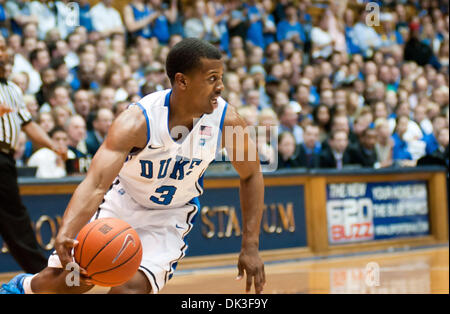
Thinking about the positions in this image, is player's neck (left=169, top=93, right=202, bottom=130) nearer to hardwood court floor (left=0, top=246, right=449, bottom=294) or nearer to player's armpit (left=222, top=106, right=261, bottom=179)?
player's armpit (left=222, top=106, right=261, bottom=179)

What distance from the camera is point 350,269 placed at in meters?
7.15

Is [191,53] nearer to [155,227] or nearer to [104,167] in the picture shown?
[104,167]

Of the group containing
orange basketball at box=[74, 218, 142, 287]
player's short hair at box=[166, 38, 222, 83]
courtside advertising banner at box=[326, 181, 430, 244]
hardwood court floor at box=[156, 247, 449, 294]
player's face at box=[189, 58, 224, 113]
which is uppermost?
player's short hair at box=[166, 38, 222, 83]

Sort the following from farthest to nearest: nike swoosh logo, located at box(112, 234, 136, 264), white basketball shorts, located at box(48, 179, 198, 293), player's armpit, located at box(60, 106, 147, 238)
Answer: white basketball shorts, located at box(48, 179, 198, 293)
nike swoosh logo, located at box(112, 234, 136, 264)
player's armpit, located at box(60, 106, 147, 238)

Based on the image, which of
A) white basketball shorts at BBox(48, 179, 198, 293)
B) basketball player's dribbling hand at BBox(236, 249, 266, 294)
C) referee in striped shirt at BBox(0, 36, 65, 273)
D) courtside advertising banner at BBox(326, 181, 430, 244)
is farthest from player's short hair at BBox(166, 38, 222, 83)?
courtside advertising banner at BBox(326, 181, 430, 244)

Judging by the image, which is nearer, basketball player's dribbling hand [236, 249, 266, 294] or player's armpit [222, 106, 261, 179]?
basketball player's dribbling hand [236, 249, 266, 294]

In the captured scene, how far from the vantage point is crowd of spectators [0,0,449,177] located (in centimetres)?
786

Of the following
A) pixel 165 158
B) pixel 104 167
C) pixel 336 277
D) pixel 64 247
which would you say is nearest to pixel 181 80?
pixel 165 158

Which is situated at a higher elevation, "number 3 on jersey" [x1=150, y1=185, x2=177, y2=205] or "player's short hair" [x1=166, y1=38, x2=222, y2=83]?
"player's short hair" [x1=166, y1=38, x2=222, y2=83]

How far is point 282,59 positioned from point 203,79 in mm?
8395

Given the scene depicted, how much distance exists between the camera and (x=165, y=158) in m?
3.58

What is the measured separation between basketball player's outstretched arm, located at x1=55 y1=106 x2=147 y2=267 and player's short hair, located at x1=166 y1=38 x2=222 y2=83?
0.32 meters

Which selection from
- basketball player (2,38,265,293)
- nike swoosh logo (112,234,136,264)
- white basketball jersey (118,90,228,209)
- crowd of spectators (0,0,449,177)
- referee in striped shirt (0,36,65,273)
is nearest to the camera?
nike swoosh logo (112,234,136,264)

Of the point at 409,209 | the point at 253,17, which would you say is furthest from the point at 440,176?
the point at 253,17
